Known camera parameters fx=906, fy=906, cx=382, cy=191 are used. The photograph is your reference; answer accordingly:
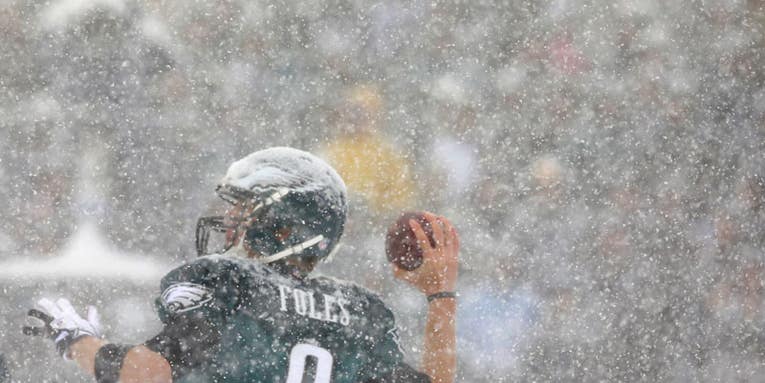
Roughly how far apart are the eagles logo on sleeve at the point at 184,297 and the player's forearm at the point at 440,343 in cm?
63

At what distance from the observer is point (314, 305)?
216 cm

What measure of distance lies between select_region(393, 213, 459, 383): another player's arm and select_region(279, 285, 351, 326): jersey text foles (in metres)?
0.24

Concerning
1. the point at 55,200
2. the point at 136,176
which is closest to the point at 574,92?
the point at 136,176

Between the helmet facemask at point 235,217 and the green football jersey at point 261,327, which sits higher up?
the helmet facemask at point 235,217

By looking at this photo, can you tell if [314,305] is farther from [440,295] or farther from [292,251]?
[440,295]

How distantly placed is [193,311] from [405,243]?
628 millimetres

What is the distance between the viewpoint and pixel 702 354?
7961mm

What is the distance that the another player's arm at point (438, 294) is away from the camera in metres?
2.32

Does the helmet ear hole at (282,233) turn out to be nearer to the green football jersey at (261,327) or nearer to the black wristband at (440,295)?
the green football jersey at (261,327)

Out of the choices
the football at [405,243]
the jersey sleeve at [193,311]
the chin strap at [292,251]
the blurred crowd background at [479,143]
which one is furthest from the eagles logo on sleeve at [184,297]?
the blurred crowd background at [479,143]

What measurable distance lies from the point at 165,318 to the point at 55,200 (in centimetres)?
526

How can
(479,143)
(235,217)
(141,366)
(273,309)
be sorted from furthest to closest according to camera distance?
1. (479,143)
2. (235,217)
3. (273,309)
4. (141,366)

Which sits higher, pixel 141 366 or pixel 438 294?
pixel 438 294

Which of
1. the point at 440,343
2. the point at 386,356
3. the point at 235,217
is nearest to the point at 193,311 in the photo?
the point at 235,217
